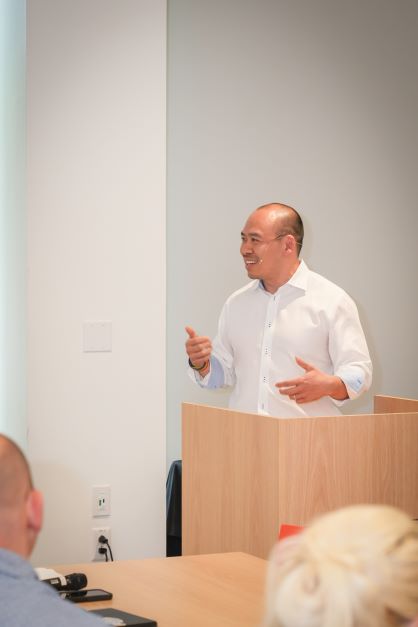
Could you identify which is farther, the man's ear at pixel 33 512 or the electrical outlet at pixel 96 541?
the electrical outlet at pixel 96 541

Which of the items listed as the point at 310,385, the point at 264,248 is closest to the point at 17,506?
the point at 310,385

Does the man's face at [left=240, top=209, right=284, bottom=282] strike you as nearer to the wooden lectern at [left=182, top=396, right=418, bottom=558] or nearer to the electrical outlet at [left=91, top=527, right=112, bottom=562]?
the wooden lectern at [left=182, top=396, right=418, bottom=558]

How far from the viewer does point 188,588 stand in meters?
2.28

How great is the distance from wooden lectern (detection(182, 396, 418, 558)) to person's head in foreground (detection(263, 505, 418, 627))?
6.91 feet

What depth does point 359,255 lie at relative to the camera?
5.04 meters

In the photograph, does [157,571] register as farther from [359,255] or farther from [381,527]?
[359,255]

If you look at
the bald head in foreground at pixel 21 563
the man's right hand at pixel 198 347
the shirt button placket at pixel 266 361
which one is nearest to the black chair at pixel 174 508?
the shirt button placket at pixel 266 361

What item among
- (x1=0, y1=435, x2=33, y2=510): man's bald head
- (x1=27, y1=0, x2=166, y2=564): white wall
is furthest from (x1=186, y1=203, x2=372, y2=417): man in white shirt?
(x1=0, y1=435, x2=33, y2=510): man's bald head

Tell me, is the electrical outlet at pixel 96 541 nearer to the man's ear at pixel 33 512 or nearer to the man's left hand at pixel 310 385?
the man's left hand at pixel 310 385

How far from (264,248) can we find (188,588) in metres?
1.75

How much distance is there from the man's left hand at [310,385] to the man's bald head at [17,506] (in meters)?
1.86

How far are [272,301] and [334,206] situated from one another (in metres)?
1.37

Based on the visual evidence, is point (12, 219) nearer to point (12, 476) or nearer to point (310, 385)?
point (310, 385)

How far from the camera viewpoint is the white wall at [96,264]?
4223 millimetres
